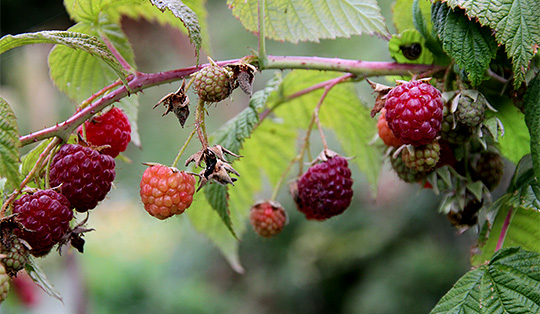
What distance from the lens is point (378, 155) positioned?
1.06 meters

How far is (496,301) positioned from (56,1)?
475 centimetres

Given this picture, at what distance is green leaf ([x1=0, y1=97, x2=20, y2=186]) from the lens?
550mm

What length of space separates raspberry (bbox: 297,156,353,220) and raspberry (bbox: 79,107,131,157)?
1.03ft

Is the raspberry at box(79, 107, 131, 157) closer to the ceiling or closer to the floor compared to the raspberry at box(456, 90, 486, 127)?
closer to the floor

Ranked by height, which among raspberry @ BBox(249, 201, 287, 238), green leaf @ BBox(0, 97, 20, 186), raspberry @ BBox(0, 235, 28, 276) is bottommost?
raspberry @ BBox(249, 201, 287, 238)

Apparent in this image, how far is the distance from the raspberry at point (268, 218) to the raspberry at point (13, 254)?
19.4 inches

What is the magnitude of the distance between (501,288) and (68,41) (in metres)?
0.65

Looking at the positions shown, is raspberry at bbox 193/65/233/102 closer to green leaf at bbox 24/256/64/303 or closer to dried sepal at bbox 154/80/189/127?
dried sepal at bbox 154/80/189/127

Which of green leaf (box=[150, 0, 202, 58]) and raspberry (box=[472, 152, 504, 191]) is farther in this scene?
raspberry (box=[472, 152, 504, 191])

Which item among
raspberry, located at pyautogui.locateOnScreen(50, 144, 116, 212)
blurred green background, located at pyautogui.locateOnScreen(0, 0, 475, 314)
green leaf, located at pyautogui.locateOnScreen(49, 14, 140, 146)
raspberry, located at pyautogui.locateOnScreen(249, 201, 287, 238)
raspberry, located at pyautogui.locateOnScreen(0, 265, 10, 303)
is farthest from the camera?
blurred green background, located at pyautogui.locateOnScreen(0, 0, 475, 314)

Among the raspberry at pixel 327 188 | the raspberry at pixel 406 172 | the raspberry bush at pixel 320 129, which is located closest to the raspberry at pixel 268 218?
the raspberry bush at pixel 320 129

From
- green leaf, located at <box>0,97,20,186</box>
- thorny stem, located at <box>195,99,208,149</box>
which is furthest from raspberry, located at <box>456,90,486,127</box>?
green leaf, located at <box>0,97,20,186</box>

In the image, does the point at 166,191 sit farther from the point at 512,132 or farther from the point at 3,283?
the point at 512,132

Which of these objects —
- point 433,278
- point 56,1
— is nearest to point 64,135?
point 433,278
